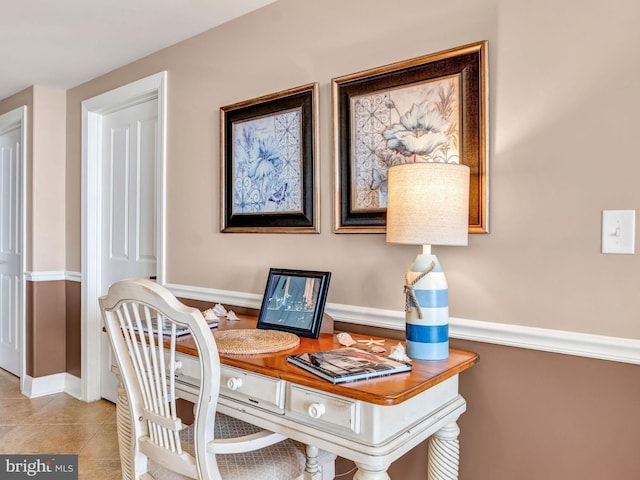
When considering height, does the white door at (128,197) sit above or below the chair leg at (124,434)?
above

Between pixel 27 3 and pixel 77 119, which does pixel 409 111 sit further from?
pixel 77 119

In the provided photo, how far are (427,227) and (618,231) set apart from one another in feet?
1.73

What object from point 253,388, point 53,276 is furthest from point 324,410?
point 53,276

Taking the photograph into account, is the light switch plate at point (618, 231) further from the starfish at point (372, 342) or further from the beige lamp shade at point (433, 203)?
the starfish at point (372, 342)

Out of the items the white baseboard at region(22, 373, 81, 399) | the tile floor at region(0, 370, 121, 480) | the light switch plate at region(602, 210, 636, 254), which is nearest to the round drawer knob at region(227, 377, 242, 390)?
the light switch plate at region(602, 210, 636, 254)

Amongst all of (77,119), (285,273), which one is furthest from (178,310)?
(77,119)

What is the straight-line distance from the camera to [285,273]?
75.5 inches

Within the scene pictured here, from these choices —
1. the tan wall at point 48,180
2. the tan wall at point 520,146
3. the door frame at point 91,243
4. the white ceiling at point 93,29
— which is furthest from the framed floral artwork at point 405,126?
the tan wall at point 48,180

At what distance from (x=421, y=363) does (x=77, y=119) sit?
3.06 metres

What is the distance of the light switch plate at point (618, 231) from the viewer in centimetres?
132

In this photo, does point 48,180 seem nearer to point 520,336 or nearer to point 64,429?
point 64,429

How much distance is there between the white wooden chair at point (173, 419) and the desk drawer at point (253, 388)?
9 cm

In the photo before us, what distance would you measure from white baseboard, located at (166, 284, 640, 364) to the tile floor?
4.92ft

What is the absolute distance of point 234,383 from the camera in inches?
57.1
